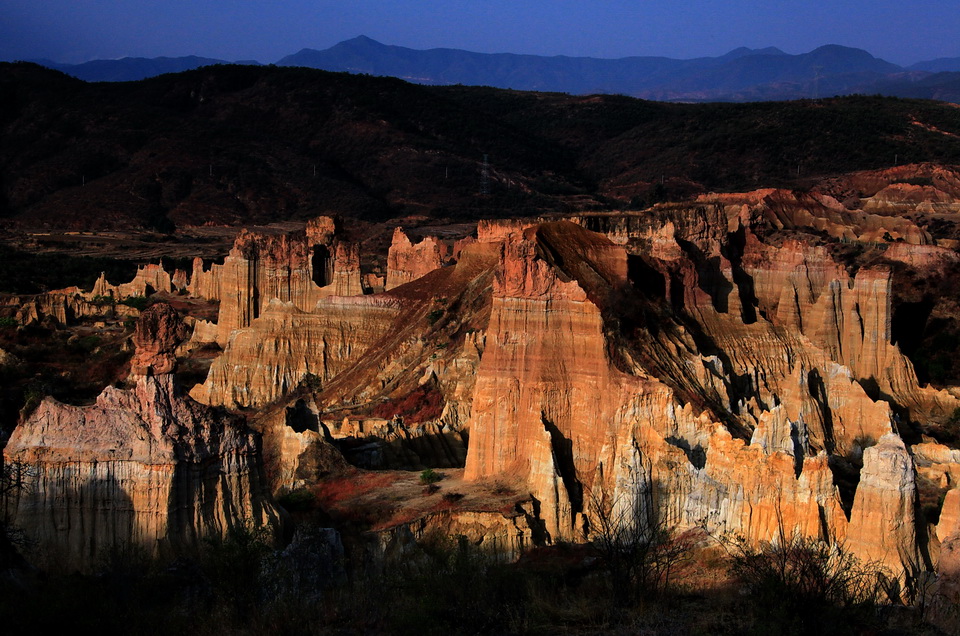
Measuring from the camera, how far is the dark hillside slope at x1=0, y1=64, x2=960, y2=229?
454 feet

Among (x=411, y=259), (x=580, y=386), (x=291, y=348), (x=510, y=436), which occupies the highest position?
(x=411, y=259)

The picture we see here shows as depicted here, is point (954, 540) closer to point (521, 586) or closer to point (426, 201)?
point (521, 586)

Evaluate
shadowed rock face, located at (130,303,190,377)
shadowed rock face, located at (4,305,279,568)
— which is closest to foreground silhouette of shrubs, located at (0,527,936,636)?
shadowed rock face, located at (4,305,279,568)

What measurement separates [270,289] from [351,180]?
105 metres

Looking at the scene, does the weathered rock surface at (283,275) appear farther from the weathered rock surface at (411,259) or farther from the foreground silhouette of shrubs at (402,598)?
the foreground silhouette of shrubs at (402,598)

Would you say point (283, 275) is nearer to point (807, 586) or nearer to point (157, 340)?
point (157, 340)

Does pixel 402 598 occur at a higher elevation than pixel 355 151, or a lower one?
lower

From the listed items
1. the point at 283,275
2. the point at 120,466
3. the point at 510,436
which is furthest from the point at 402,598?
the point at 283,275

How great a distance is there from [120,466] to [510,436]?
9746mm

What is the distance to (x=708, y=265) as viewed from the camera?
42.8 metres

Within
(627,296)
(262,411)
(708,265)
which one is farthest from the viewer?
(708,265)

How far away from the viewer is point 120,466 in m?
16.9

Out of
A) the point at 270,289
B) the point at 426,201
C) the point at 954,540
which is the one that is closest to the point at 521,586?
the point at 954,540

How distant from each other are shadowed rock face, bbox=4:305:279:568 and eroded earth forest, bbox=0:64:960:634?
40 millimetres
